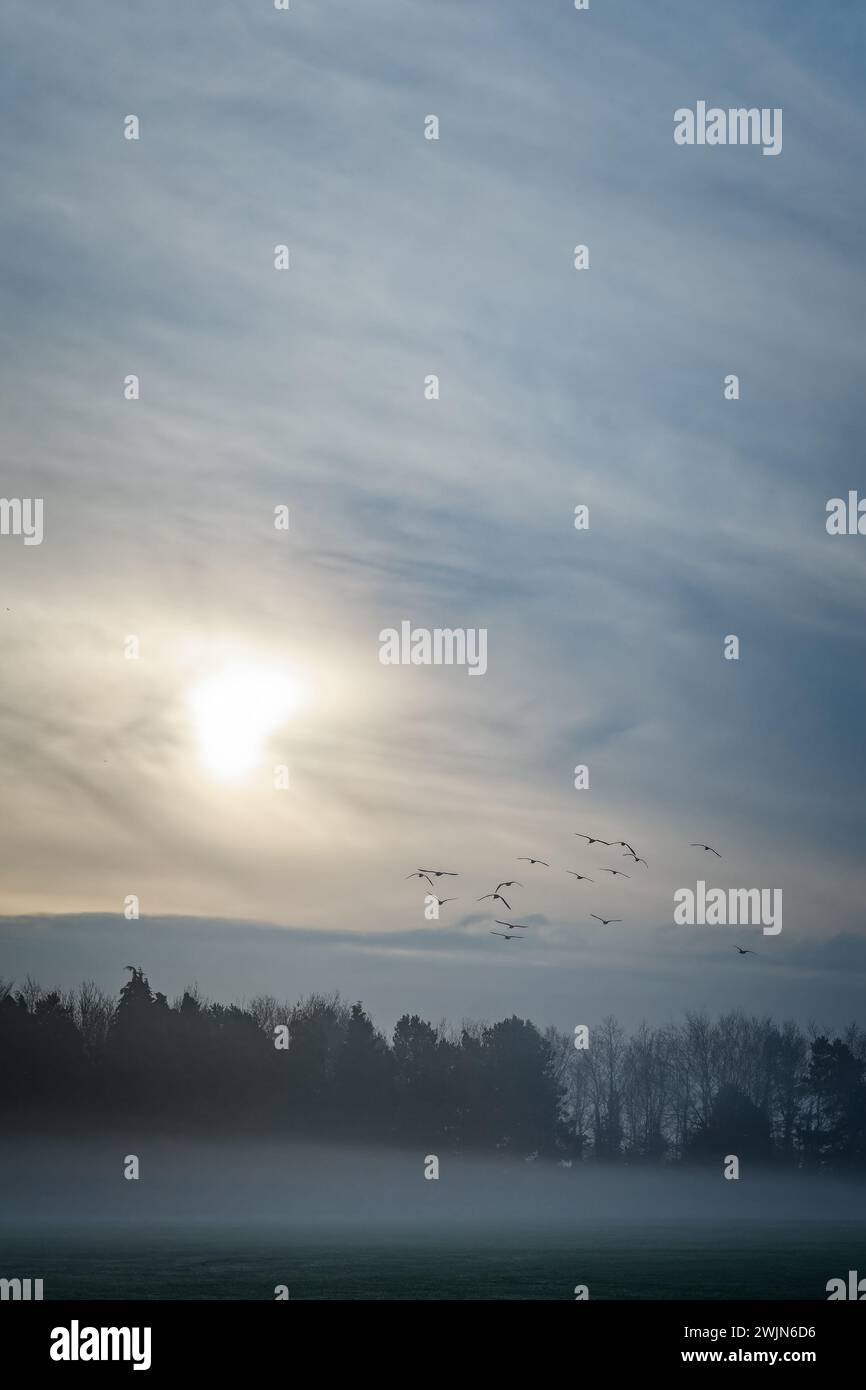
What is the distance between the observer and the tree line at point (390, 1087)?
110m

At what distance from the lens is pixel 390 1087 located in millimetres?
117375

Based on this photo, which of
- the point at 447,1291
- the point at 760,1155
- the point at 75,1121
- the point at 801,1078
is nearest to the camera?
the point at 447,1291

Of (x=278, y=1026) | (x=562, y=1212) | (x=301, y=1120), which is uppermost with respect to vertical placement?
(x=278, y=1026)

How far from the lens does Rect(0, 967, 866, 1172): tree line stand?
110m

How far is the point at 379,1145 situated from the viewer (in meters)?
117

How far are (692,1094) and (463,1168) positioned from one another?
26925 mm

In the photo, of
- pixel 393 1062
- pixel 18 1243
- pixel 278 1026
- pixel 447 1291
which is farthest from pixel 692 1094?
pixel 447 1291

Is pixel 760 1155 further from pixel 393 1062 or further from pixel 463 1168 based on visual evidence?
pixel 393 1062

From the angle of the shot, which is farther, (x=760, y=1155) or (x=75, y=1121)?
(x=760, y=1155)
